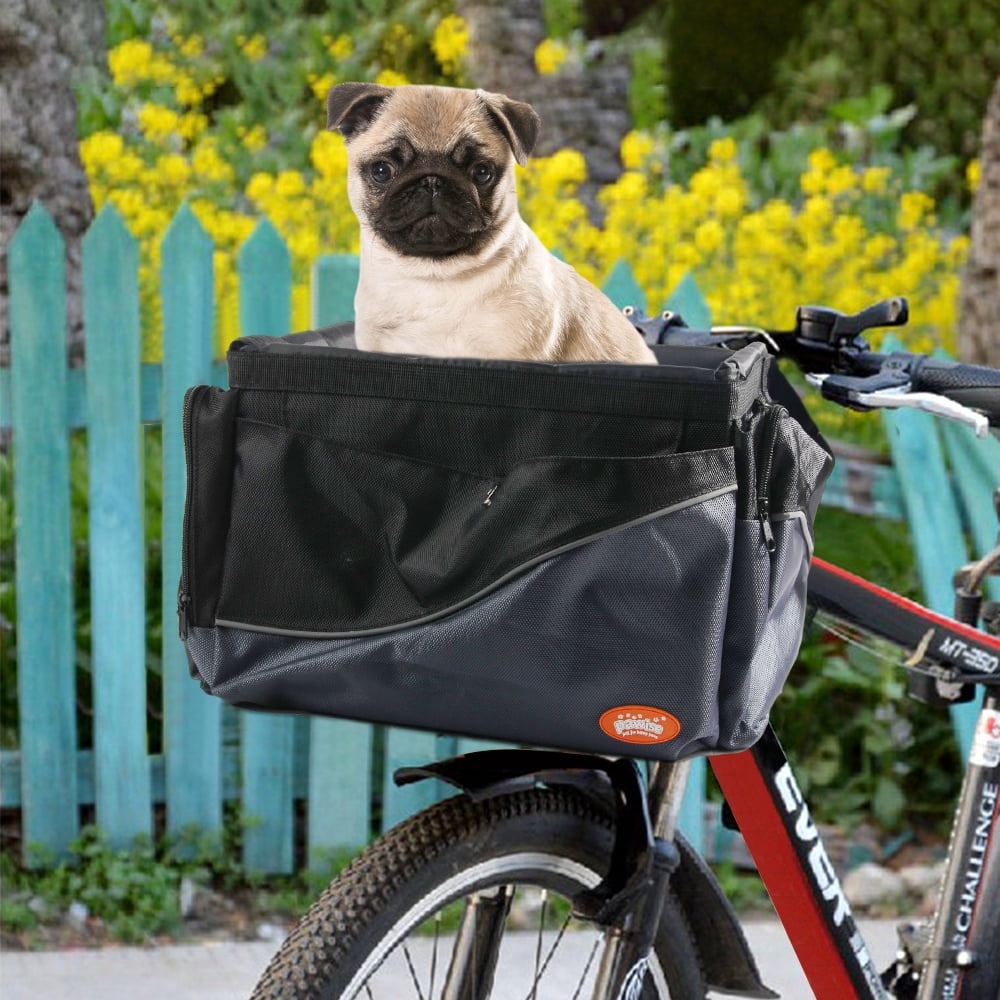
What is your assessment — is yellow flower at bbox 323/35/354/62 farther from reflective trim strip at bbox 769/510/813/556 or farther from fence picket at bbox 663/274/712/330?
reflective trim strip at bbox 769/510/813/556

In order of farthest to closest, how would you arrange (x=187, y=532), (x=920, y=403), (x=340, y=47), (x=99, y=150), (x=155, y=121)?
1. (x=340, y=47)
2. (x=155, y=121)
3. (x=99, y=150)
4. (x=920, y=403)
5. (x=187, y=532)

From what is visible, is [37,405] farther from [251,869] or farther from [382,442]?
[382,442]

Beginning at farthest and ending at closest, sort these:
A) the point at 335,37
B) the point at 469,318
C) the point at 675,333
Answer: the point at 335,37 → the point at 675,333 → the point at 469,318

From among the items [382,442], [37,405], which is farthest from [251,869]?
[382,442]

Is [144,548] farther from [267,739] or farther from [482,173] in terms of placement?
[482,173]

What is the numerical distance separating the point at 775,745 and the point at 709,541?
1.82ft

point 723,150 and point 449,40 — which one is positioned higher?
point 449,40

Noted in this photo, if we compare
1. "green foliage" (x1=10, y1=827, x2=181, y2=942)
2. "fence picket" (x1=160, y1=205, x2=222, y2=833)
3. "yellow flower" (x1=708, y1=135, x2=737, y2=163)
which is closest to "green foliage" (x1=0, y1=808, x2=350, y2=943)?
"green foliage" (x1=10, y1=827, x2=181, y2=942)

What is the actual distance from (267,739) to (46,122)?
1.75 metres

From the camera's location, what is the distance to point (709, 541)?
4.19 ft

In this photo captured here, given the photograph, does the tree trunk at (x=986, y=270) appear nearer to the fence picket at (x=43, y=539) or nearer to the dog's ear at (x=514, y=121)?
the fence picket at (x=43, y=539)

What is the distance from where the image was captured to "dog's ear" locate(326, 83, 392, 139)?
5.27 ft

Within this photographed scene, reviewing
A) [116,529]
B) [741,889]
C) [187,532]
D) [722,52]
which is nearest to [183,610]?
[187,532]

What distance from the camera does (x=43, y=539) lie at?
3266mm
